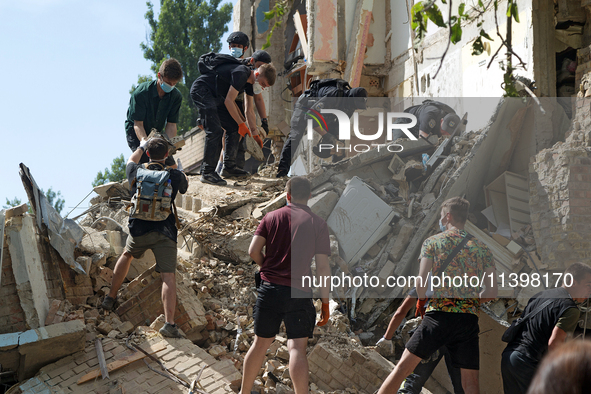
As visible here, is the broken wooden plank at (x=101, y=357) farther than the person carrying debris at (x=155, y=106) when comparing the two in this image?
No

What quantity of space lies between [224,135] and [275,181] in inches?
36.9

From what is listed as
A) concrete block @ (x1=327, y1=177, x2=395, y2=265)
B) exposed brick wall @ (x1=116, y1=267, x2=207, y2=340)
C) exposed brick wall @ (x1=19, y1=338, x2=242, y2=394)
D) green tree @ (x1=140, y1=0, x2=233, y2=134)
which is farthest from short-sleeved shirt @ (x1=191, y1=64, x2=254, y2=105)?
green tree @ (x1=140, y1=0, x2=233, y2=134)

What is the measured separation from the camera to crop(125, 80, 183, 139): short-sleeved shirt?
5.51 meters

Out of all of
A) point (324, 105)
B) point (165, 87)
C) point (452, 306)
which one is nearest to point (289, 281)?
point (452, 306)

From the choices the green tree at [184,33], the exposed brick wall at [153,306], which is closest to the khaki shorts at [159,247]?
the exposed brick wall at [153,306]

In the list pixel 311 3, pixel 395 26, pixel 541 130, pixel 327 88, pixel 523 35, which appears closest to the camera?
pixel 541 130

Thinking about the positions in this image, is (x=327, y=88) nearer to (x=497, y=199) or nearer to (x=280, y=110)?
(x=497, y=199)

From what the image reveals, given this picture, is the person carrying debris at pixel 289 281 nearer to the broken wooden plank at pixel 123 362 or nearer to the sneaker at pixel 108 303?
the broken wooden plank at pixel 123 362

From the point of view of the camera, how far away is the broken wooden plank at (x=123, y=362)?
12.5 ft

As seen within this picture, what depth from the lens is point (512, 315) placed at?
489cm

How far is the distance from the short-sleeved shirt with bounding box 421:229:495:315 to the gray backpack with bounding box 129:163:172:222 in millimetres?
2082

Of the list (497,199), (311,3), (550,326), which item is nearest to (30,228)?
(550,326)

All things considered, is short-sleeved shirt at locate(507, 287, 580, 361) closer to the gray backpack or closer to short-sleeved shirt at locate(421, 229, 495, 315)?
short-sleeved shirt at locate(421, 229, 495, 315)

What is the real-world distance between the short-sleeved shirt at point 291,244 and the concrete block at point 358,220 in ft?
6.39
